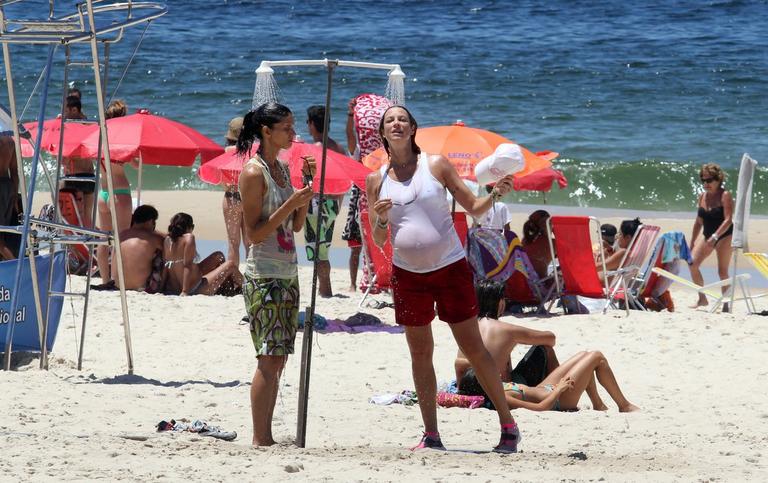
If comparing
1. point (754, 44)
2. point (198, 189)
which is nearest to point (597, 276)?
point (198, 189)

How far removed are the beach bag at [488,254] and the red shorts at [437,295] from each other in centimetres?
415

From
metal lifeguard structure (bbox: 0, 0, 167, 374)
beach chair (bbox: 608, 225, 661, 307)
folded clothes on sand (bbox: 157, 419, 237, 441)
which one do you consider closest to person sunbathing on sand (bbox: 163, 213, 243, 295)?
metal lifeguard structure (bbox: 0, 0, 167, 374)

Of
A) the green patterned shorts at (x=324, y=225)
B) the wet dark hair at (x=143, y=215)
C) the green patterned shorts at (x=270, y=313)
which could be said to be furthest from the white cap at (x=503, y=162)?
the wet dark hair at (x=143, y=215)

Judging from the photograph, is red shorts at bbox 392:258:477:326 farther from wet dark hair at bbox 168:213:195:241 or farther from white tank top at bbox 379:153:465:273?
wet dark hair at bbox 168:213:195:241

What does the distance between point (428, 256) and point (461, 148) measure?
4840 mm

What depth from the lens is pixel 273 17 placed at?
117 feet

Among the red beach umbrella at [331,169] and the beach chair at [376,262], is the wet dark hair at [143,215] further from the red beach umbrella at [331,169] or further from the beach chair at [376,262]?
the beach chair at [376,262]

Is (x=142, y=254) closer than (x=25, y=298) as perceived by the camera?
No

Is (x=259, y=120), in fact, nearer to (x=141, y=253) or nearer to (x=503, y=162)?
(x=503, y=162)

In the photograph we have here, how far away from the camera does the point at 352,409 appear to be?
583cm

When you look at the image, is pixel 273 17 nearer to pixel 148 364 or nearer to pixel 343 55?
pixel 343 55

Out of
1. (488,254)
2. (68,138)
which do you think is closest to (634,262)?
(488,254)

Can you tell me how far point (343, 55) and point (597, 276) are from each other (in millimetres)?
22165

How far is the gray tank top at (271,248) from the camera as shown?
4.71 metres
